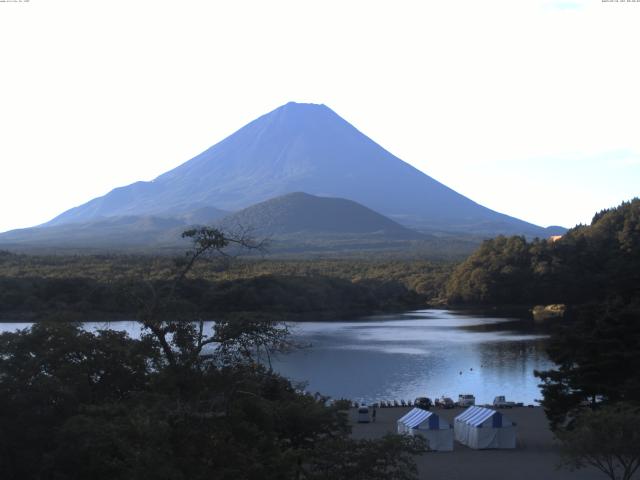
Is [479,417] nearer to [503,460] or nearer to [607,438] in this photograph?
[503,460]

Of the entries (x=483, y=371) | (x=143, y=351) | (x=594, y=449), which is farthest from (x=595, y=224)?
→ (x=143, y=351)

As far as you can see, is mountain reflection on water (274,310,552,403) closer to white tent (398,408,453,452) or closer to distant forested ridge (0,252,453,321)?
distant forested ridge (0,252,453,321)

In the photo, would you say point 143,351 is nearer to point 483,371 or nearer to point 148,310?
point 148,310

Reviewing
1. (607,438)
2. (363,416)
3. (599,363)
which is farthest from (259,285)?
(607,438)

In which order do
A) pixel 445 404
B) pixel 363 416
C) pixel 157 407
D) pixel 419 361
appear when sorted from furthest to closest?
1. pixel 419 361
2. pixel 445 404
3. pixel 363 416
4. pixel 157 407

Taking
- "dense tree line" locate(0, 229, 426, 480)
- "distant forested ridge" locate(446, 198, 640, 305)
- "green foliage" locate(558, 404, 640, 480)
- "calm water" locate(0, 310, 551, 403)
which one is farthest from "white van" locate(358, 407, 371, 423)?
"distant forested ridge" locate(446, 198, 640, 305)

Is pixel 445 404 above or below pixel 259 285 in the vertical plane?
below
